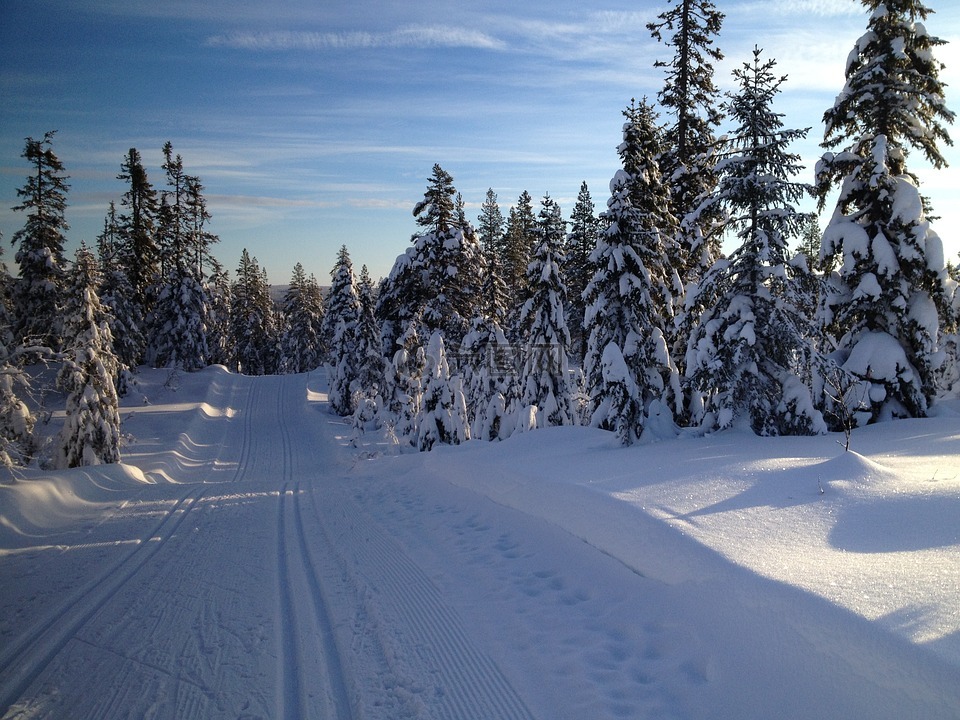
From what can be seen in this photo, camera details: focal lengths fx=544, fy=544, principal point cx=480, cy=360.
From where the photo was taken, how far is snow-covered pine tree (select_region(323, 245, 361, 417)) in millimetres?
37875

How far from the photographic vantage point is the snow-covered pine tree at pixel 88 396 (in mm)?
19047

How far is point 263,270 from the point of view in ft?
235

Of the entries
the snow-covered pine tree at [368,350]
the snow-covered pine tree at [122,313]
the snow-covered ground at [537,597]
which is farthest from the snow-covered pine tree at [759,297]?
the snow-covered pine tree at [122,313]

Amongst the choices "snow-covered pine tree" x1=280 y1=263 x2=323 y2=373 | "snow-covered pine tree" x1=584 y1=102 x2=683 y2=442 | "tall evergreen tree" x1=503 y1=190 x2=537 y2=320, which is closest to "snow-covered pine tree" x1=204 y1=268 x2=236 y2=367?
"snow-covered pine tree" x1=280 y1=263 x2=323 y2=373

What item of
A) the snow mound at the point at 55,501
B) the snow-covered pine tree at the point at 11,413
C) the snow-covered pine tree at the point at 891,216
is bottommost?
the snow mound at the point at 55,501

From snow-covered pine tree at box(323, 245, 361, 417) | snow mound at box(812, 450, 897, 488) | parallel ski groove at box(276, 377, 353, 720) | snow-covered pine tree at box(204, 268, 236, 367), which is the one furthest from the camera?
snow-covered pine tree at box(204, 268, 236, 367)

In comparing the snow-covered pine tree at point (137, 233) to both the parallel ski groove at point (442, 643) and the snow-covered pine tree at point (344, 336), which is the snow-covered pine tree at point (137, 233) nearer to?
the snow-covered pine tree at point (344, 336)

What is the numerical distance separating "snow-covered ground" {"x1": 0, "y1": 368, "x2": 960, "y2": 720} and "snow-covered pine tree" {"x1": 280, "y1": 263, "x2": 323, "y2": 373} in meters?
54.4

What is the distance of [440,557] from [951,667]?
5.98 meters

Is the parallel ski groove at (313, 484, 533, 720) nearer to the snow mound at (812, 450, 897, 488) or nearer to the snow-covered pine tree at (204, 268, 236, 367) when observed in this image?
the snow mound at (812, 450, 897, 488)

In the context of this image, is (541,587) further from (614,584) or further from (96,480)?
(96,480)

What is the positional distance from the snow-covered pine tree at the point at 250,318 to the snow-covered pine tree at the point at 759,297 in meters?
60.0

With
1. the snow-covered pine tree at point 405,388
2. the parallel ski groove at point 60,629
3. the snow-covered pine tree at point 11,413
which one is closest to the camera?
the parallel ski groove at point 60,629

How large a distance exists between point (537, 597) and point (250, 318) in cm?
6608
